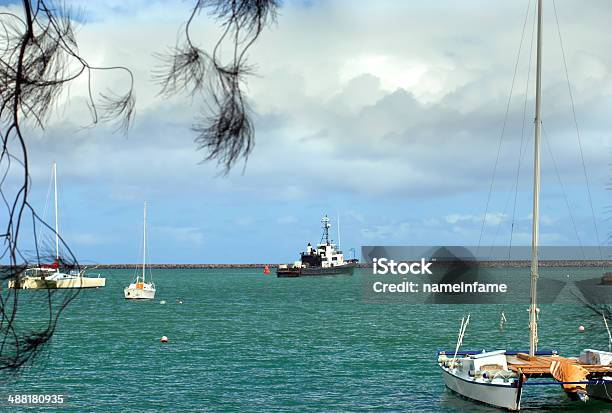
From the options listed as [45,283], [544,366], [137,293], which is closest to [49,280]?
[45,283]

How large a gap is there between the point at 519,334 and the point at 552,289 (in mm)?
91280

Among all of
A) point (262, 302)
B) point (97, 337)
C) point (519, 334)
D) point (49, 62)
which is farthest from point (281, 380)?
point (262, 302)

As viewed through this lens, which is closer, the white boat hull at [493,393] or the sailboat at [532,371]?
the sailboat at [532,371]

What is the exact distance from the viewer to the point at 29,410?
93.6 feet

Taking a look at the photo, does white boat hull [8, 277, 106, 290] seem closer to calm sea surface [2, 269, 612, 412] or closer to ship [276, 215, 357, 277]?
calm sea surface [2, 269, 612, 412]

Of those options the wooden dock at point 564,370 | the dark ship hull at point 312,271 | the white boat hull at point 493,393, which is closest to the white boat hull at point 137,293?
the white boat hull at point 493,393

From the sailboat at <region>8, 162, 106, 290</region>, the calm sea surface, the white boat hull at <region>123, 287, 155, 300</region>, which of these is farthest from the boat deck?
the white boat hull at <region>123, 287, 155, 300</region>

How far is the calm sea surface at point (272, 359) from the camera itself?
95.2ft

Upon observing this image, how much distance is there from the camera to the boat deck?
83.0 ft

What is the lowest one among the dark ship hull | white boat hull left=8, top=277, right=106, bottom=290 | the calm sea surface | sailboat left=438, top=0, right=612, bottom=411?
the calm sea surface

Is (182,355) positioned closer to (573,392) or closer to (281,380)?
(281,380)

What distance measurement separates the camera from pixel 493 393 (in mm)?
26094

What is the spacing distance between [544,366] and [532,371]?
2.16 feet

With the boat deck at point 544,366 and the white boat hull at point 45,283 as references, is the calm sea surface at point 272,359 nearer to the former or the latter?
the white boat hull at point 45,283
